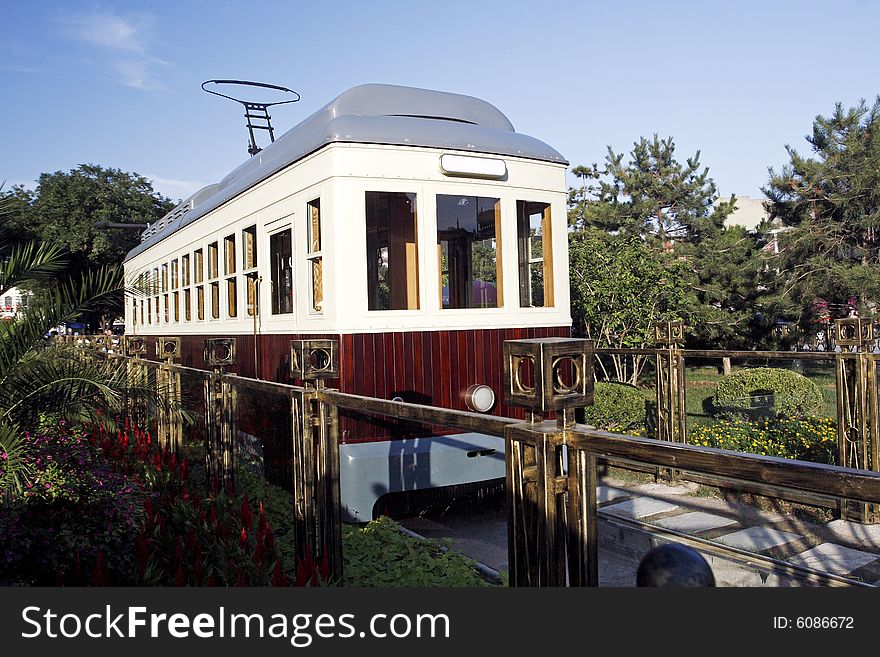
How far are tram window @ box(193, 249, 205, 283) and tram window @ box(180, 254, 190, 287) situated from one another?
45 cm

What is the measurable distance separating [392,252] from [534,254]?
123 centimetres

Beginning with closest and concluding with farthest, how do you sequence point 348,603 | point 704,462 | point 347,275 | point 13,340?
point 704,462, point 348,603, point 13,340, point 347,275

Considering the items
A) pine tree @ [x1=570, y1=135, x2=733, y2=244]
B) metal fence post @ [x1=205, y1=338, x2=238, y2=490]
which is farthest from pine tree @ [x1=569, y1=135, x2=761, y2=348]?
metal fence post @ [x1=205, y1=338, x2=238, y2=490]

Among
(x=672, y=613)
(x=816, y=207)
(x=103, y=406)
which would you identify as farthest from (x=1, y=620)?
(x=816, y=207)

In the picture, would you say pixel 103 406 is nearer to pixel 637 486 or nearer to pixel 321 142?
pixel 321 142

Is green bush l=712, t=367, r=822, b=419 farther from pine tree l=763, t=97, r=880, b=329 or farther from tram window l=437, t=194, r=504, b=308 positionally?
tram window l=437, t=194, r=504, b=308

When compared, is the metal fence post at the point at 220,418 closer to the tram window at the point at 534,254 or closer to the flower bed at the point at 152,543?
the flower bed at the point at 152,543

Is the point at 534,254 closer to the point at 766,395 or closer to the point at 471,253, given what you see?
the point at 471,253

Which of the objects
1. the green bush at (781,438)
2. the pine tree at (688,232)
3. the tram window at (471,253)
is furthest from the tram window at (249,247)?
the pine tree at (688,232)

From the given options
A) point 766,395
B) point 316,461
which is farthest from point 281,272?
point 766,395

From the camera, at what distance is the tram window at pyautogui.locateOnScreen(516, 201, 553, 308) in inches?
247

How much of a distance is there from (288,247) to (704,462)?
5076 millimetres

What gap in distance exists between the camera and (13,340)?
4.65 metres

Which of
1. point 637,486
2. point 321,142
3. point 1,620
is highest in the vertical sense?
point 321,142
